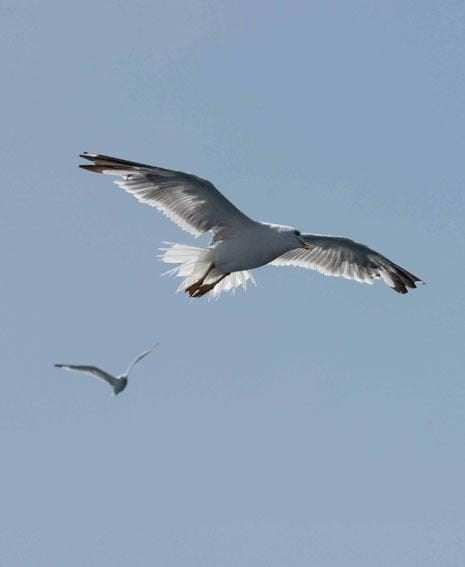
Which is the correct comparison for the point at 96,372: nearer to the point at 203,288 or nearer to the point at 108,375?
the point at 108,375

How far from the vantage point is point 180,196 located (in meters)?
24.1

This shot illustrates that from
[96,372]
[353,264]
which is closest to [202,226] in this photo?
[353,264]

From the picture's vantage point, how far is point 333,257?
29.3 metres

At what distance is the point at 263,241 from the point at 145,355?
6.61m

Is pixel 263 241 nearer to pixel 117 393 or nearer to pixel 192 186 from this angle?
pixel 192 186

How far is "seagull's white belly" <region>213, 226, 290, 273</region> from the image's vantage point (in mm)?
24062

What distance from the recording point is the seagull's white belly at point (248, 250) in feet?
78.9

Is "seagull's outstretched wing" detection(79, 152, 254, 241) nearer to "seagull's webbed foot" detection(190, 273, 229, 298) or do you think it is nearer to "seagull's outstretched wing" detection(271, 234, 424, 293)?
"seagull's webbed foot" detection(190, 273, 229, 298)

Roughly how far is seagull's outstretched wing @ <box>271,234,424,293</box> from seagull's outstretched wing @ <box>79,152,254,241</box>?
5075 mm

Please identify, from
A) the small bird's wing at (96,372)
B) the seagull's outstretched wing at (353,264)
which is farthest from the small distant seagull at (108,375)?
the seagull's outstretched wing at (353,264)

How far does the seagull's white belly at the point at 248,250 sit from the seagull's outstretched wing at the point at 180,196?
0.97 ft

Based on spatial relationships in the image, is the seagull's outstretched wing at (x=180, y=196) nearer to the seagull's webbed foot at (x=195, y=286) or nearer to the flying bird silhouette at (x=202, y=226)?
the flying bird silhouette at (x=202, y=226)

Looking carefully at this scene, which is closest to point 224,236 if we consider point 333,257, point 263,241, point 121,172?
point 263,241

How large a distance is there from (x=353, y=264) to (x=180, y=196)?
269 inches
